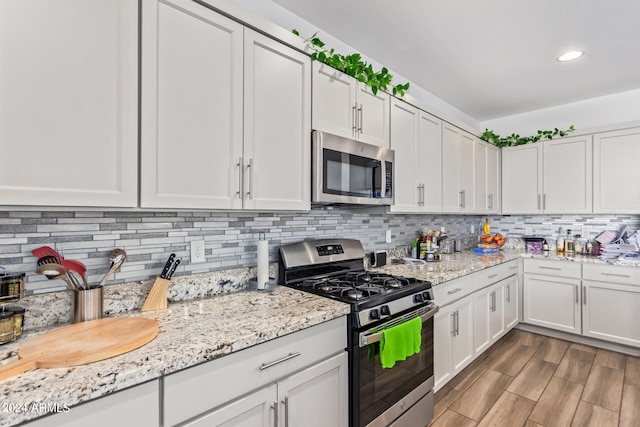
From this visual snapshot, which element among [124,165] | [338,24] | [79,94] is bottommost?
[124,165]

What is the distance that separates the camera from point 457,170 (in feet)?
10.3

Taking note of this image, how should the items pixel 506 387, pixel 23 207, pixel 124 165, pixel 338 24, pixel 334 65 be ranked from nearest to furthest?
1. pixel 23 207
2. pixel 124 165
3. pixel 334 65
4. pixel 338 24
5. pixel 506 387

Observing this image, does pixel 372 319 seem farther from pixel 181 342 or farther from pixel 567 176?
pixel 567 176

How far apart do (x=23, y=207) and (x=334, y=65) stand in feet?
5.32

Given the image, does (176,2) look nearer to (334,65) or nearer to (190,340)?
(334,65)

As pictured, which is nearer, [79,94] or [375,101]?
[79,94]

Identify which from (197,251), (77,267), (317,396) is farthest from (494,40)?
(77,267)

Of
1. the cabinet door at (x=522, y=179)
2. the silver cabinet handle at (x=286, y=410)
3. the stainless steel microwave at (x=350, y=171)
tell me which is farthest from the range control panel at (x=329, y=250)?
the cabinet door at (x=522, y=179)

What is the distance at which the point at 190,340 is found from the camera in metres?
→ 1.08

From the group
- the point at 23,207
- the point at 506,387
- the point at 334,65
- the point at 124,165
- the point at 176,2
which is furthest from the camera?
the point at 506,387

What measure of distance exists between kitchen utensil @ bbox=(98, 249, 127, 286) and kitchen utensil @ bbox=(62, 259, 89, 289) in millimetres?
66

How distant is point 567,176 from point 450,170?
1669 mm

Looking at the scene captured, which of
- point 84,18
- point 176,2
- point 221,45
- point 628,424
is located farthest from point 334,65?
point 628,424

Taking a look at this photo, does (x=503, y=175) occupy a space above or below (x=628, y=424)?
above
